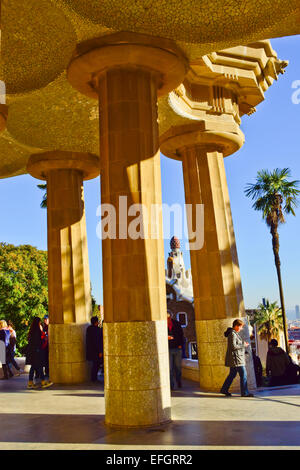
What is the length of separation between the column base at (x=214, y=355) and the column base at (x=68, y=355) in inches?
160

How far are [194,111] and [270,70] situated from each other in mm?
3193

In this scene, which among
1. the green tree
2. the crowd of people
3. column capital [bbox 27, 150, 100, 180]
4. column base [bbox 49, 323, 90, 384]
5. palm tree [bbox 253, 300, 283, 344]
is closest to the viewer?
the crowd of people

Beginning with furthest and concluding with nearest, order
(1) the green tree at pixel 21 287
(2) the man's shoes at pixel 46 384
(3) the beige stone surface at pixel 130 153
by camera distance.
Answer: (1) the green tree at pixel 21 287
(2) the man's shoes at pixel 46 384
(3) the beige stone surface at pixel 130 153

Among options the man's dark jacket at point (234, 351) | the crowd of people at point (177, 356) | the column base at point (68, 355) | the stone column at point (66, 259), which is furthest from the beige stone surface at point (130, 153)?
the column base at point (68, 355)

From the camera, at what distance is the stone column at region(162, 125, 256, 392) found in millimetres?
12812

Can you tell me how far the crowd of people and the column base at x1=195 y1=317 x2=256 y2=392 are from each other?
1.75ft

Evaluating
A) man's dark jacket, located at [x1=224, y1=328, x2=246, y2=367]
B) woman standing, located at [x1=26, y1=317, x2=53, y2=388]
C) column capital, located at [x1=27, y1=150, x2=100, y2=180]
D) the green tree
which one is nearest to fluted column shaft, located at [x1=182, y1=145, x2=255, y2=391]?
man's dark jacket, located at [x1=224, y1=328, x2=246, y2=367]

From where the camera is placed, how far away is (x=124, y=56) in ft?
29.1

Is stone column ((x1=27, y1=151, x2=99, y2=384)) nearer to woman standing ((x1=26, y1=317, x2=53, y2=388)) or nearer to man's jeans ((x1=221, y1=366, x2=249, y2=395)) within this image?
woman standing ((x1=26, y1=317, x2=53, y2=388))

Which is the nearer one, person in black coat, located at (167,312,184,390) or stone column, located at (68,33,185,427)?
stone column, located at (68,33,185,427)

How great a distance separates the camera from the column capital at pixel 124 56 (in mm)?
8859

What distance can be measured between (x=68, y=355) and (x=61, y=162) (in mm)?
6301

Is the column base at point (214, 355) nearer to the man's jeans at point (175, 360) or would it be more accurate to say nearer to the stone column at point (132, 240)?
the man's jeans at point (175, 360)
